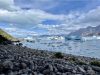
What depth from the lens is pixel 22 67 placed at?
12508mm

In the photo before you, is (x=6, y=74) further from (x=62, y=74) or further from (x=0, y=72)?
(x=62, y=74)

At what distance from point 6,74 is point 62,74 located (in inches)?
92.7

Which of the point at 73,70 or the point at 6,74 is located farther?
the point at 73,70

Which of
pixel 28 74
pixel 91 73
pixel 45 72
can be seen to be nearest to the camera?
pixel 28 74

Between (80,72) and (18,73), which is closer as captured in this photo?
(18,73)

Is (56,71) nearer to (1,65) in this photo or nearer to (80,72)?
(80,72)

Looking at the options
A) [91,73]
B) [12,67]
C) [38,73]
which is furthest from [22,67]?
[91,73]

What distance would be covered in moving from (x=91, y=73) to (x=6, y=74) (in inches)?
155

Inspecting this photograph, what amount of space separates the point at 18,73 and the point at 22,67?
1.57 m

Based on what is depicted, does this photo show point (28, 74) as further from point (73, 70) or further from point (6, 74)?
point (73, 70)

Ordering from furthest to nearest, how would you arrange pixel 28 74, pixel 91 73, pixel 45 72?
pixel 91 73 → pixel 45 72 → pixel 28 74

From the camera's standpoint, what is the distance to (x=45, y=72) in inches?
452

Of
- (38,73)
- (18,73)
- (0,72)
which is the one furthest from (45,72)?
(0,72)

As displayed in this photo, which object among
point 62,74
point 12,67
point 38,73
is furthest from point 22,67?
point 62,74
